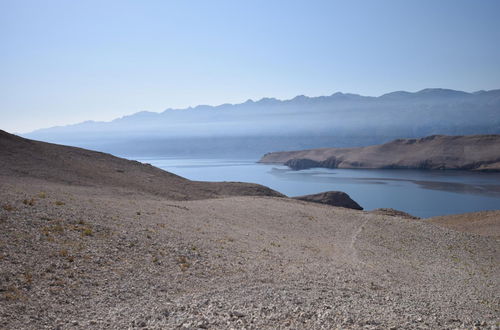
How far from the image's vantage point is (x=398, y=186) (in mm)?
54219

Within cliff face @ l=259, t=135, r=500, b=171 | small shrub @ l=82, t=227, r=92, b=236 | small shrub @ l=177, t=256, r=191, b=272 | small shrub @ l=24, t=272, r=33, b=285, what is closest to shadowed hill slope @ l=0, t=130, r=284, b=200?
small shrub @ l=82, t=227, r=92, b=236

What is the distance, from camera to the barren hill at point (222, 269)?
646 cm

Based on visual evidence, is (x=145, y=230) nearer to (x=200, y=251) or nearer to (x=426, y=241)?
(x=200, y=251)

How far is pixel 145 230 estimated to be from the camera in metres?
11.8

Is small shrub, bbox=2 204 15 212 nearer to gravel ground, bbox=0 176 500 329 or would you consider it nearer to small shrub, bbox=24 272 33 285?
gravel ground, bbox=0 176 500 329

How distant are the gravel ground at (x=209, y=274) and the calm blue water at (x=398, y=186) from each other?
2560cm

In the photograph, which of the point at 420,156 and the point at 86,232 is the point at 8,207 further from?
the point at 420,156

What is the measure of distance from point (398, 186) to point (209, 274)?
4965 centimetres

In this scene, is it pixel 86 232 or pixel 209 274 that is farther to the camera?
pixel 86 232

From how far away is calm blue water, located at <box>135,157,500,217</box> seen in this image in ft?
135

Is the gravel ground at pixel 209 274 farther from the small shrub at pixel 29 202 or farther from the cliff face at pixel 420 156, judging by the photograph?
the cliff face at pixel 420 156

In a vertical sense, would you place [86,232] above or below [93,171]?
below

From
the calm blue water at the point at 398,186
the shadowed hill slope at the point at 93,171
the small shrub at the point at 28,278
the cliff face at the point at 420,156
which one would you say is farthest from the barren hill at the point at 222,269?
the cliff face at the point at 420,156

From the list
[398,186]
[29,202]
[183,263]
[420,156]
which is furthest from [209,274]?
[420,156]
